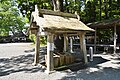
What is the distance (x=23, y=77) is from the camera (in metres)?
8.37

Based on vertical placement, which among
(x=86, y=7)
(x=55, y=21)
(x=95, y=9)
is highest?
(x=86, y=7)

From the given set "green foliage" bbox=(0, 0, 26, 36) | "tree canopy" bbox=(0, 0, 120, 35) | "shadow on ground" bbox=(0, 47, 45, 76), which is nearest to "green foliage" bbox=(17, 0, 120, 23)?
"tree canopy" bbox=(0, 0, 120, 35)

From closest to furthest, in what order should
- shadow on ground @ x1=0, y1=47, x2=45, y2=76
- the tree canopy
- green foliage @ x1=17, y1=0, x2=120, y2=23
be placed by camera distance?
shadow on ground @ x1=0, y1=47, x2=45, y2=76 < the tree canopy < green foliage @ x1=17, y1=0, x2=120, y2=23

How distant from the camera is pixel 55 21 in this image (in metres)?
10.0

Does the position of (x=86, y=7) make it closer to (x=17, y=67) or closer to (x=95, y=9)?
Answer: (x=95, y=9)

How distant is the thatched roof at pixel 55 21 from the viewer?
9.03 meters

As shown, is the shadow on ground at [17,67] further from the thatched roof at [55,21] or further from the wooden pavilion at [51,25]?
the thatched roof at [55,21]

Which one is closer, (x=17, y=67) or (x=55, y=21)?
(x=55, y=21)

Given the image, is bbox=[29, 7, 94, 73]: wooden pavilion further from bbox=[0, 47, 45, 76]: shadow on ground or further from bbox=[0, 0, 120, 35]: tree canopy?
bbox=[0, 0, 120, 35]: tree canopy

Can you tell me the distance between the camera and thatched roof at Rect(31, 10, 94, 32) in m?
9.03

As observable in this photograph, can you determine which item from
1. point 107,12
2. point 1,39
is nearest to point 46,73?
point 107,12

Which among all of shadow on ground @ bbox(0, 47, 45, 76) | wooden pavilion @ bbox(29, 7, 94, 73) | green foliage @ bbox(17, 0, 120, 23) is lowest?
shadow on ground @ bbox(0, 47, 45, 76)

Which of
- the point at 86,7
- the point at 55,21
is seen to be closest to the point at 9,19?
the point at 86,7

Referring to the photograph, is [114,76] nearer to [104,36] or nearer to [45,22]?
[45,22]
